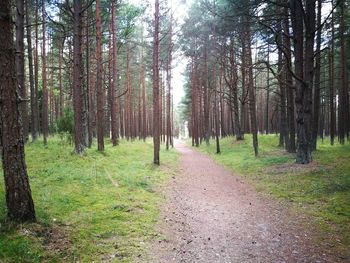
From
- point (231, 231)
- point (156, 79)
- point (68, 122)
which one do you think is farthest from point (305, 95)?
point (68, 122)

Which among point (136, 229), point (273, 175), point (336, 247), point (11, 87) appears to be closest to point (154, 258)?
point (136, 229)

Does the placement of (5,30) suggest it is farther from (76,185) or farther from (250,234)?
(250,234)

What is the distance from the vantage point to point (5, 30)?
14.8 feet

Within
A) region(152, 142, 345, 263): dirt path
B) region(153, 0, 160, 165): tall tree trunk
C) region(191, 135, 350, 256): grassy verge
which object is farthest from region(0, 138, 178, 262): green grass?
region(191, 135, 350, 256): grassy verge

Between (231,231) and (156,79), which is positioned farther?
(156,79)

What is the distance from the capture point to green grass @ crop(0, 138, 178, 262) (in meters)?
4.27

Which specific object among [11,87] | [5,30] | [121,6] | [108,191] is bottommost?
[108,191]

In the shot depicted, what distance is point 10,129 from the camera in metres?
4.59

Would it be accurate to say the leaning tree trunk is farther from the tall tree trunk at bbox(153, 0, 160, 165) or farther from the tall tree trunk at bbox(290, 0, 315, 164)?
the tall tree trunk at bbox(290, 0, 315, 164)

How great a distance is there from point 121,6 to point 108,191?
17.1m

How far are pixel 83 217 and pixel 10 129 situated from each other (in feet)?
8.05

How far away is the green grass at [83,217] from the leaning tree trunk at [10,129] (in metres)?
0.40

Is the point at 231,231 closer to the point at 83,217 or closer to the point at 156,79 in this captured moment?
the point at 83,217

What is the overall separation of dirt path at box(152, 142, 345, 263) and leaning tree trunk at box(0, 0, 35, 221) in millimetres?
2701
